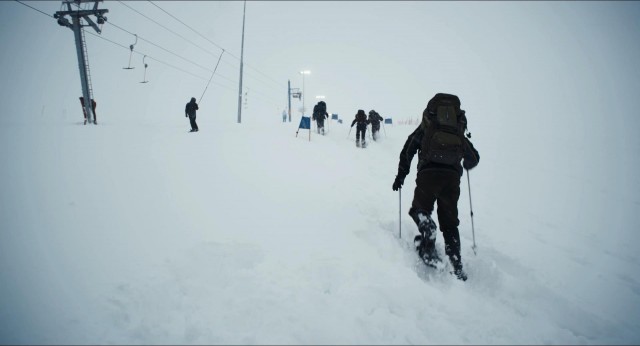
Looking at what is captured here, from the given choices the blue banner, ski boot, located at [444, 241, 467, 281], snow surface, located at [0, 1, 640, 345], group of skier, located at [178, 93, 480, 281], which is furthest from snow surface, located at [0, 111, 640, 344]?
the blue banner

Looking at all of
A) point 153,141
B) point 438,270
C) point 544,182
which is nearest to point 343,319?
point 438,270

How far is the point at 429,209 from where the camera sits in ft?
11.5

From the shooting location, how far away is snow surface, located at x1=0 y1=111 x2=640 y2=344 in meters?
2.29

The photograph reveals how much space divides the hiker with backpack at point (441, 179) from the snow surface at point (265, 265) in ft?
1.12

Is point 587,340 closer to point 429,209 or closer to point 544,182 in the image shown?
point 429,209

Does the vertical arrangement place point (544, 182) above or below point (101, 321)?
above

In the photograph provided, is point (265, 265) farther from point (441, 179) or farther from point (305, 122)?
point (305, 122)

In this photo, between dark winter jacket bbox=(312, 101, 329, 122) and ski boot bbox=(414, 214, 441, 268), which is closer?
ski boot bbox=(414, 214, 441, 268)

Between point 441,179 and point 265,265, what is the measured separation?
8.15 feet

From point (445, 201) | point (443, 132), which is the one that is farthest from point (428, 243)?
point (443, 132)

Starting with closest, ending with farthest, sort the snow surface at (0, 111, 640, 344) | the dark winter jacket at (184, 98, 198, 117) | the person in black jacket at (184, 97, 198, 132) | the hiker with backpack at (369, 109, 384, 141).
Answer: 1. the snow surface at (0, 111, 640, 344)
2. the person in black jacket at (184, 97, 198, 132)
3. the dark winter jacket at (184, 98, 198, 117)
4. the hiker with backpack at (369, 109, 384, 141)

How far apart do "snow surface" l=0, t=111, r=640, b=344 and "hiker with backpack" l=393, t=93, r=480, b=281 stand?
0.34 metres

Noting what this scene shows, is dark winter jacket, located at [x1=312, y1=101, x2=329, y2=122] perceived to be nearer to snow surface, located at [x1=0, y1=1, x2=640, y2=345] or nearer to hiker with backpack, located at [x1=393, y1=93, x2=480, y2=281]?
snow surface, located at [x1=0, y1=1, x2=640, y2=345]

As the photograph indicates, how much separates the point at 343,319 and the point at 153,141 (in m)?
8.73
